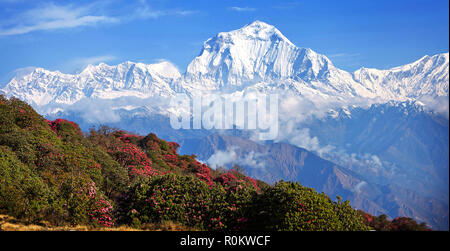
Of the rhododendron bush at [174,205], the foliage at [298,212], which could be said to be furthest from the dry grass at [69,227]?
the foliage at [298,212]

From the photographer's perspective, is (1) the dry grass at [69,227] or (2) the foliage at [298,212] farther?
(1) the dry grass at [69,227]

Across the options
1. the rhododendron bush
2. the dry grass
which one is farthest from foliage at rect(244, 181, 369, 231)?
the dry grass

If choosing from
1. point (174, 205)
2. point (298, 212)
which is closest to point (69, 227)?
point (174, 205)

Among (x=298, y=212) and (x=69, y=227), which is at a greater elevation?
(x=298, y=212)

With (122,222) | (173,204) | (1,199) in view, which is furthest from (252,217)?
(1,199)

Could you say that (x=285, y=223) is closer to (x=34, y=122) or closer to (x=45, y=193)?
(x=45, y=193)

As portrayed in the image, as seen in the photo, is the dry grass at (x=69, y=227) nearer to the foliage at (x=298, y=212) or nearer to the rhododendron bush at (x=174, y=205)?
the rhododendron bush at (x=174, y=205)

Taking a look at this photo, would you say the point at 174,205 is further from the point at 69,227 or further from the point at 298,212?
the point at 298,212

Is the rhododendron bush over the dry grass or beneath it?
over

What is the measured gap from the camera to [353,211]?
15969mm

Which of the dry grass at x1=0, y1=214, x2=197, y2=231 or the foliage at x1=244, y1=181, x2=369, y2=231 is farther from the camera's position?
the dry grass at x1=0, y1=214, x2=197, y2=231

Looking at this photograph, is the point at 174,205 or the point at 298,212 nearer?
the point at 298,212

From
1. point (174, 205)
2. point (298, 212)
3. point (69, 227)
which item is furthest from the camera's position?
point (174, 205)

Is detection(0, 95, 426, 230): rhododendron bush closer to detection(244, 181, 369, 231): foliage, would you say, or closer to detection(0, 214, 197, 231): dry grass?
detection(244, 181, 369, 231): foliage
